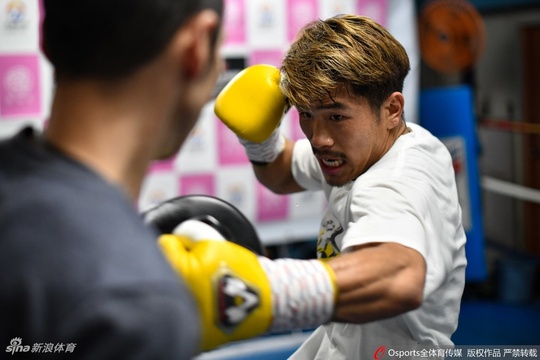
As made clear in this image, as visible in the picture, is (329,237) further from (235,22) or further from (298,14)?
(298,14)

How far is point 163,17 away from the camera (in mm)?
683

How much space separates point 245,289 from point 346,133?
46 centimetres

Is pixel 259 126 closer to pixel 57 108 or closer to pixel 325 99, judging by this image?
pixel 325 99

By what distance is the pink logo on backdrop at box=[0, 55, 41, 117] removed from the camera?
2543 mm

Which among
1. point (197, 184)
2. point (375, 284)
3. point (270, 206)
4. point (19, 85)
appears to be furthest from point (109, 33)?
point (270, 206)

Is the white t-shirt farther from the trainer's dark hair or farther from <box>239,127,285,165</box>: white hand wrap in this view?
the trainer's dark hair

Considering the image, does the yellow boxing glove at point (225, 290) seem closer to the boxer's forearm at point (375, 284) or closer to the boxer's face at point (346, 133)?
the boxer's forearm at point (375, 284)

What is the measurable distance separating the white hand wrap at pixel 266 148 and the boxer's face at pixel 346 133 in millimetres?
287

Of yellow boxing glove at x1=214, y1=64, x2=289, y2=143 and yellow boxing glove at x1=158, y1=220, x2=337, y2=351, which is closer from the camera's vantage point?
yellow boxing glove at x1=158, y1=220, x2=337, y2=351

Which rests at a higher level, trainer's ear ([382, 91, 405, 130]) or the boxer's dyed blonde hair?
the boxer's dyed blonde hair

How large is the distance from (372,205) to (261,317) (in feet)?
1.01

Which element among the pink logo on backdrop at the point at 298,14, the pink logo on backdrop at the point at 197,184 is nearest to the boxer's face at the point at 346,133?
the pink logo on backdrop at the point at 197,184

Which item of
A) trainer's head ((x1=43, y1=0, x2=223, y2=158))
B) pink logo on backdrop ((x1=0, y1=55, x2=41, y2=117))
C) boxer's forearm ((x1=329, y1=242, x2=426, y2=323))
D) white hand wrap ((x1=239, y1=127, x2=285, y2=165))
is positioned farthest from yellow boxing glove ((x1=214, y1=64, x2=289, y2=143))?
pink logo on backdrop ((x1=0, y1=55, x2=41, y2=117))

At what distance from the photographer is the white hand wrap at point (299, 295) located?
883 millimetres
